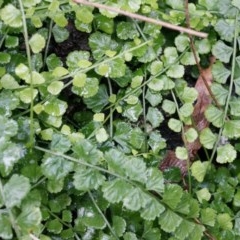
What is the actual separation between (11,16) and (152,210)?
22.4 inches

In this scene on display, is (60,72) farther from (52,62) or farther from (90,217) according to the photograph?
(90,217)

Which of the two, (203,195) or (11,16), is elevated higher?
(11,16)

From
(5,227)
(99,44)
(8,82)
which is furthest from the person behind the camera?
(99,44)

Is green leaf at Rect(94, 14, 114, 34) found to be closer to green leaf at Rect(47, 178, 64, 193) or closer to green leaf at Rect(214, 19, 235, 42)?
green leaf at Rect(214, 19, 235, 42)

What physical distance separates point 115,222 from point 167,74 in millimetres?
432

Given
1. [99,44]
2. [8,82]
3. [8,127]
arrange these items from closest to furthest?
[8,127] < [8,82] < [99,44]

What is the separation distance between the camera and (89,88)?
1240 millimetres

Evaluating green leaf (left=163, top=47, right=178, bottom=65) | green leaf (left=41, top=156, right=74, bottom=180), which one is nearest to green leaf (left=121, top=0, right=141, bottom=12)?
green leaf (left=163, top=47, right=178, bottom=65)

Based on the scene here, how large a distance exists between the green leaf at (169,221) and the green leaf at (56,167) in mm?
256

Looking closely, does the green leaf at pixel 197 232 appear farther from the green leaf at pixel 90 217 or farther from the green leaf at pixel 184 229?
the green leaf at pixel 90 217

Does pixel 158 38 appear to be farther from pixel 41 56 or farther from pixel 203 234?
pixel 203 234

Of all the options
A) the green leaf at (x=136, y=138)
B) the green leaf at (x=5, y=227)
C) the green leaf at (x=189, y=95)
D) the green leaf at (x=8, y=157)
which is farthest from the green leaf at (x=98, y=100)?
the green leaf at (x=5, y=227)

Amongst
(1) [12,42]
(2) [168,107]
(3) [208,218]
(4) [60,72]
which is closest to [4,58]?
(1) [12,42]

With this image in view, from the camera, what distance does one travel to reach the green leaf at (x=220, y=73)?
134 centimetres
